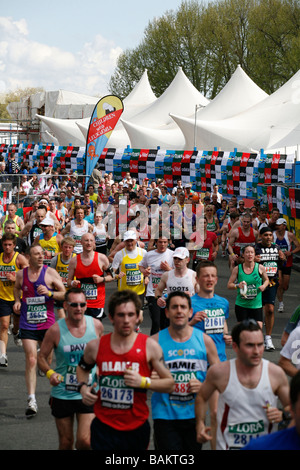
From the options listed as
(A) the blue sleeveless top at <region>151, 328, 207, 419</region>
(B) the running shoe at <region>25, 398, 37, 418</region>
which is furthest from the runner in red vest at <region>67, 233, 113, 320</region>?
(A) the blue sleeveless top at <region>151, 328, 207, 419</region>

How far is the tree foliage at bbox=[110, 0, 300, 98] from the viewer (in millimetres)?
54719

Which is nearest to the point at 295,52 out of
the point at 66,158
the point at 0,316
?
the point at 66,158

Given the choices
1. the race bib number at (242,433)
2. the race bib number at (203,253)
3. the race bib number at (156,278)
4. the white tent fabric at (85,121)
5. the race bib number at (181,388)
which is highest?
the white tent fabric at (85,121)

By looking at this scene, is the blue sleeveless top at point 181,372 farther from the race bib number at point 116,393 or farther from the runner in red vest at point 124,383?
the race bib number at point 116,393

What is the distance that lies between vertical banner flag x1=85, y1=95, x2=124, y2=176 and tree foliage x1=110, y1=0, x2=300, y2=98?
31.7 metres

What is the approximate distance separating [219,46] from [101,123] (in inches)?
1573

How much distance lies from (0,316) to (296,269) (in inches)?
403

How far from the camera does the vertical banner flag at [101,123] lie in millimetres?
22625

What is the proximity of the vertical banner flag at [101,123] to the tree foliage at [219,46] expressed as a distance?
31683 millimetres

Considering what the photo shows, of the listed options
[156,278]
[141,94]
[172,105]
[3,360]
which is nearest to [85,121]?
[172,105]

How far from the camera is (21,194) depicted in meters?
20.9

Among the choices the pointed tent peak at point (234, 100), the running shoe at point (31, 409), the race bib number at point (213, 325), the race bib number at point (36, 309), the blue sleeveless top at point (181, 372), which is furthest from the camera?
the pointed tent peak at point (234, 100)

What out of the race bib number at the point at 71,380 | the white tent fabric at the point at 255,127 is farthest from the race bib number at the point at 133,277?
the white tent fabric at the point at 255,127
